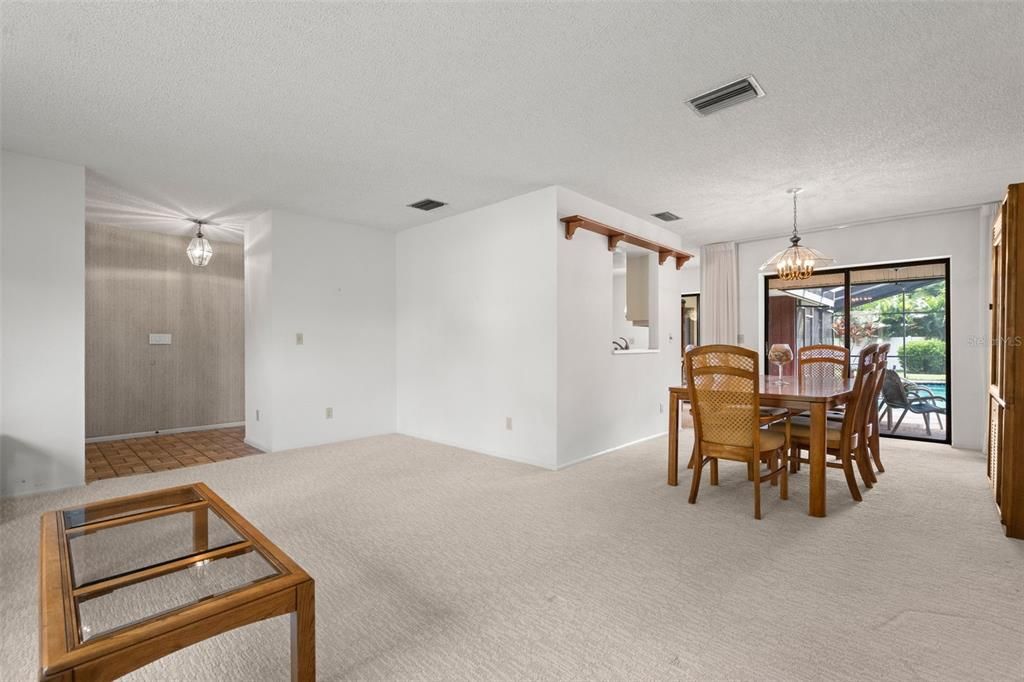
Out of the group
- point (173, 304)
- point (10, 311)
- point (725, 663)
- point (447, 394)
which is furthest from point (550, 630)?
point (173, 304)

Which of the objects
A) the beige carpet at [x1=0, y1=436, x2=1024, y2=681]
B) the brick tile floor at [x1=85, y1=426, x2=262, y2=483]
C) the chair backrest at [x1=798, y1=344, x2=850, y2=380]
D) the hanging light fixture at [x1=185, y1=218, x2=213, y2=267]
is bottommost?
the brick tile floor at [x1=85, y1=426, x2=262, y2=483]

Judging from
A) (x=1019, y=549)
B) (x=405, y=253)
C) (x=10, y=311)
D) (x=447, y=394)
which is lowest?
(x=1019, y=549)

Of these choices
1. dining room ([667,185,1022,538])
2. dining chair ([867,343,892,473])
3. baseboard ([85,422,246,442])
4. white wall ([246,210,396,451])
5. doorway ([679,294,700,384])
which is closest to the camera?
dining room ([667,185,1022,538])

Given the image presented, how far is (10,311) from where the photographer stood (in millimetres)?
3383

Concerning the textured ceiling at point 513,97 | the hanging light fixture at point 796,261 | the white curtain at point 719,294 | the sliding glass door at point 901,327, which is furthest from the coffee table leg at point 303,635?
the sliding glass door at point 901,327

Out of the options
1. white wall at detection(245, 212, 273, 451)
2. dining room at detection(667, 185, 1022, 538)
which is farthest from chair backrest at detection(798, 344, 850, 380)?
white wall at detection(245, 212, 273, 451)

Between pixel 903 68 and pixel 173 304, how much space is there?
6958 millimetres

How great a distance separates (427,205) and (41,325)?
3.07 metres

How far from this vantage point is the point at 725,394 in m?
3.12

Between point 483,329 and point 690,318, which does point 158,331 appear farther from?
point 690,318

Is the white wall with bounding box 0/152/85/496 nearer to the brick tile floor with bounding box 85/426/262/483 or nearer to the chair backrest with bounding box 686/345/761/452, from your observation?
the brick tile floor with bounding box 85/426/262/483

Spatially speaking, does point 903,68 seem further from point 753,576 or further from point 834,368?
point 834,368

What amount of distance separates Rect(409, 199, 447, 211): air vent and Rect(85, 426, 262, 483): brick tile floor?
9.49ft

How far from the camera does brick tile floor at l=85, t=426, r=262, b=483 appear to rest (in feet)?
13.9
